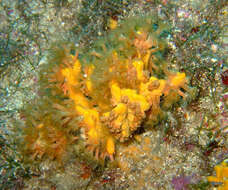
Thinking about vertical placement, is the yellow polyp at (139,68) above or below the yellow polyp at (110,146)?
above

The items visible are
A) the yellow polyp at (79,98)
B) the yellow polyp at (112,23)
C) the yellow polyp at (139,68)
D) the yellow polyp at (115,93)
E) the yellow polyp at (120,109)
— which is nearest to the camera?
the yellow polyp at (120,109)

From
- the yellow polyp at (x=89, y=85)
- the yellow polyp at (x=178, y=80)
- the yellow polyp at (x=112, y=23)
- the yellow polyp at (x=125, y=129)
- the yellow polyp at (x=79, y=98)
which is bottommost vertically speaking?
the yellow polyp at (x=125, y=129)

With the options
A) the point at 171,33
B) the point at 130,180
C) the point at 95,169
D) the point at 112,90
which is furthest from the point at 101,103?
the point at 171,33

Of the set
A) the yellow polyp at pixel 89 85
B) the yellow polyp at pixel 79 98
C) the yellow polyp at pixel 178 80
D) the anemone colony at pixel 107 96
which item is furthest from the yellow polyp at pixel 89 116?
the yellow polyp at pixel 178 80

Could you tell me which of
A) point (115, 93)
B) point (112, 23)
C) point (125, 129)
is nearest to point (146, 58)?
point (115, 93)

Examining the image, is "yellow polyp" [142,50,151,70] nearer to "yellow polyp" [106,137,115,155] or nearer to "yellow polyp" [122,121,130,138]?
"yellow polyp" [122,121,130,138]

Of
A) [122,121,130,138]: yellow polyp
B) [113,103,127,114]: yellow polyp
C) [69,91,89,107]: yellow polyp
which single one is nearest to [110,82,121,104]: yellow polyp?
[113,103,127,114]: yellow polyp

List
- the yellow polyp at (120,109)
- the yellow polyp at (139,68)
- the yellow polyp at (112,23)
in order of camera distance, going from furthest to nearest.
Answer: the yellow polyp at (112,23), the yellow polyp at (139,68), the yellow polyp at (120,109)

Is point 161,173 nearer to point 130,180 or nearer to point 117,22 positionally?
point 130,180

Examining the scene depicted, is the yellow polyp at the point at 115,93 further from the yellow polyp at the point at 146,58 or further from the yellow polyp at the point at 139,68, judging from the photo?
the yellow polyp at the point at 146,58
